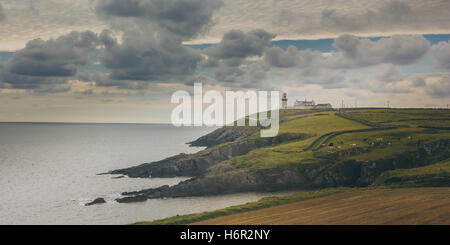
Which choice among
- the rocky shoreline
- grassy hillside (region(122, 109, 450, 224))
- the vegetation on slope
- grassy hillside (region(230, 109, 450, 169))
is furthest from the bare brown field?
grassy hillside (region(230, 109, 450, 169))

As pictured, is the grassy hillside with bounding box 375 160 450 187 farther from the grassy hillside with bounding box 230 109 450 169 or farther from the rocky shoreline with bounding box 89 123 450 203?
the grassy hillside with bounding box 230 109 450 169

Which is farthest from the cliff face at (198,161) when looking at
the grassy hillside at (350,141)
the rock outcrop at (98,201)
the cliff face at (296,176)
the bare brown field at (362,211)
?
the bare brown field at (362,211)

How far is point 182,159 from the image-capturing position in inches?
4609

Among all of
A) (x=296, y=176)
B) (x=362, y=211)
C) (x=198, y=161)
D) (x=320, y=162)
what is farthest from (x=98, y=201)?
(x=320, y=162)

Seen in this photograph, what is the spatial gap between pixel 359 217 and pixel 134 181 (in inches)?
2780

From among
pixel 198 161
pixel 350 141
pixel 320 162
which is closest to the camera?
pixel 320 162

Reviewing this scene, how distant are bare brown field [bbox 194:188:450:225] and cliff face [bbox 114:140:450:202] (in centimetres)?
2291

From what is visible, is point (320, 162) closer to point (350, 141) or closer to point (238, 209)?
point (350, 141)

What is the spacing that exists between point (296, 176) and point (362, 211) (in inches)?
1552

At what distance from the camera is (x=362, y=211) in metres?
55.2

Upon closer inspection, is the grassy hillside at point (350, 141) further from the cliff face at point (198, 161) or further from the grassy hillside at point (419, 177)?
the grassy hillside at point (419, 177)
